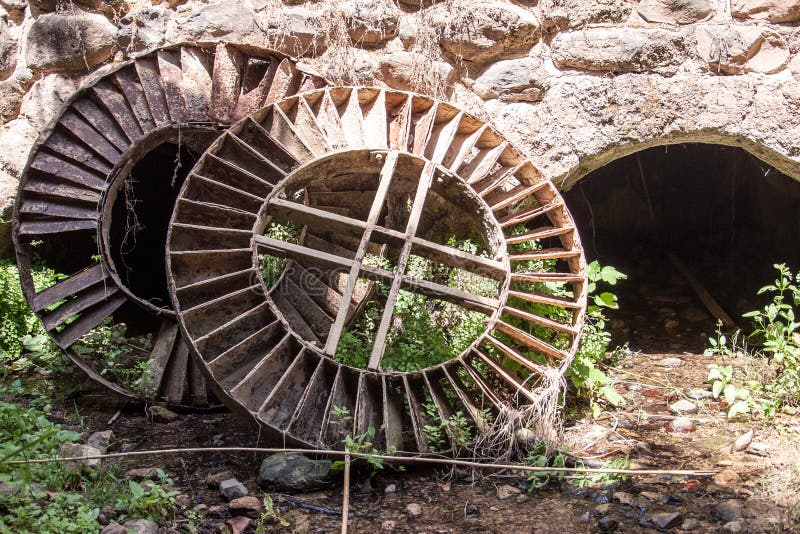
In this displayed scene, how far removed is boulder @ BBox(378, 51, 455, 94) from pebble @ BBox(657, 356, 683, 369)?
256 cm

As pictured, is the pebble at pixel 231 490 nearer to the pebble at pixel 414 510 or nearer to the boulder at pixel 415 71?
the pebble at pixel 414 510

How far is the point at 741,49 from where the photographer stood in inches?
167

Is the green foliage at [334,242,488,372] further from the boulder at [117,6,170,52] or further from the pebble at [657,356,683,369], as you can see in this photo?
the boulder at [117,6,170,52]

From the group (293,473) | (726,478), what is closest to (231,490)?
(293,473)

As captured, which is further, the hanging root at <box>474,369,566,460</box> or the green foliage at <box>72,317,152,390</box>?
the green foliage at <box>72,317,152,390</box>

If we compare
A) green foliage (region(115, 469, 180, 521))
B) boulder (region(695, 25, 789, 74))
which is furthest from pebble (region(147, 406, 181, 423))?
boulder (region(695, 25, 789, 74))

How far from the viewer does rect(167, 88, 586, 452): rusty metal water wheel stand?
3.38 meters

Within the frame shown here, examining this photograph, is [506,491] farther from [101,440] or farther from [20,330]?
[20,330]

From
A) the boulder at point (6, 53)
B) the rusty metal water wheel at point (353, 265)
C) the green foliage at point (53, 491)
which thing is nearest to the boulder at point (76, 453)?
the green foliage at point (53, 491)

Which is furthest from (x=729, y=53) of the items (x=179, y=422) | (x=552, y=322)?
(x=179, y=422)

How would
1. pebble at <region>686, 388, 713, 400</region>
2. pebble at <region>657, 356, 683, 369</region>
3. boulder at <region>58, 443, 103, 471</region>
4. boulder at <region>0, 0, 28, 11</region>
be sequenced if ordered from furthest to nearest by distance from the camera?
pebble at <region>657, 356, 683, 369</region> → boulder at <region>0, 0, 28, 11</region> → pebble at <region>686, 388, 713, 400</region> → boulder at <region>58, 443, 103, 471</region>

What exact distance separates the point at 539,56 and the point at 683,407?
7.95 feet

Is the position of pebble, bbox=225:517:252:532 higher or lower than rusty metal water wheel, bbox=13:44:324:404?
lower

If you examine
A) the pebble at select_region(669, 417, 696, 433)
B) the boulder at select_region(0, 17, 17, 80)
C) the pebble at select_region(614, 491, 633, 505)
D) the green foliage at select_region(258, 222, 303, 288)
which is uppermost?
the boulder at select_region(0, 17, 17, 80)
